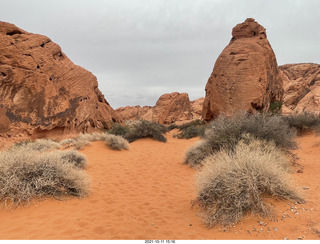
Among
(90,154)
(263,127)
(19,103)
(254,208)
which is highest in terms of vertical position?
(19,103)

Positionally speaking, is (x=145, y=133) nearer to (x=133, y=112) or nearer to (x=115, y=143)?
(x=115, y=143)

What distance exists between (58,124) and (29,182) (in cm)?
1072

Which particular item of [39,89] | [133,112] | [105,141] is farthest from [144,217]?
[133,112]

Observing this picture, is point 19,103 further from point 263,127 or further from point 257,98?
point 257,98

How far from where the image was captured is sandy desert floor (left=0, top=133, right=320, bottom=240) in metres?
2.81

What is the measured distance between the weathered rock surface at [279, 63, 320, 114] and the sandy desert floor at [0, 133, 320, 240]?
15105 millimetres

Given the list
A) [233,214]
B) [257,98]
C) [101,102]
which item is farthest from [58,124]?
[257,98]

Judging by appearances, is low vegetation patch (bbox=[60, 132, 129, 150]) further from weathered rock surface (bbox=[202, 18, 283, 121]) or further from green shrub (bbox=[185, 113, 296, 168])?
weathered rock surface (bbox=[202, 18, 283, 121])

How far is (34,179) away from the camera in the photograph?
4.36 m

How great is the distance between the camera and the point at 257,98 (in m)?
15.9

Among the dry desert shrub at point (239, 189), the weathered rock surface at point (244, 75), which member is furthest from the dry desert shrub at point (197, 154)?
the weathered rock surface at point (244, 75)

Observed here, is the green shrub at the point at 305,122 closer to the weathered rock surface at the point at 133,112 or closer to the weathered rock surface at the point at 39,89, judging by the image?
the weathered rock surface at the point at 39,89

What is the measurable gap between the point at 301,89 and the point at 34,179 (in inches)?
1736

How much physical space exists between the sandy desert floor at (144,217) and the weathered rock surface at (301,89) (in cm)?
1510
